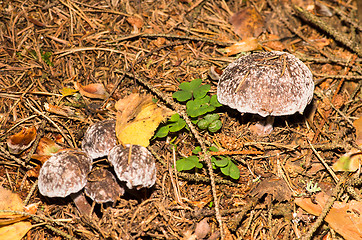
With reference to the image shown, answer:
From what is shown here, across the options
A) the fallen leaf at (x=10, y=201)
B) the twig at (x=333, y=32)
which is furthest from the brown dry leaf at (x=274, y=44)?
the fallen leaf at (x=10, y=201)

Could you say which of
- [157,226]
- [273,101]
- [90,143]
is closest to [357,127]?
[273,101]

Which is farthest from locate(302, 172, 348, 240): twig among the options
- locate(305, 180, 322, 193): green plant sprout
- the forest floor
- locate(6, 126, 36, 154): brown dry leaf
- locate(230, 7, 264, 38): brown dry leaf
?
locate(6, 126, 36, 154): brown dry leaf

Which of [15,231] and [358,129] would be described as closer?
[15,231]

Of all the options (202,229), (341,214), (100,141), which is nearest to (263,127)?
(341,214)

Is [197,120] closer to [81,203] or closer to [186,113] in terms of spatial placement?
[186,113]

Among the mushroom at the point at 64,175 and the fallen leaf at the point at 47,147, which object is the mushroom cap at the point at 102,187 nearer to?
the mushroom at the point at 64,175

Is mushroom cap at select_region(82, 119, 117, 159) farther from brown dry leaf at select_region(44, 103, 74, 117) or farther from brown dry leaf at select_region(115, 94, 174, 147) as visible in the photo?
brown dry leaf at select_region(44, 103, 74, 117)

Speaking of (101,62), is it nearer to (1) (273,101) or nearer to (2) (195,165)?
(2) (195,165)
